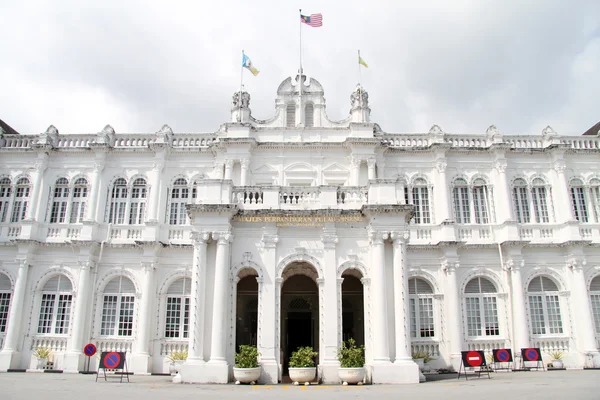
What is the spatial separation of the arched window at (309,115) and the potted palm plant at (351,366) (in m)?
12.8

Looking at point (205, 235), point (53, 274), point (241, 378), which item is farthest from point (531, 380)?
point (53, 274)

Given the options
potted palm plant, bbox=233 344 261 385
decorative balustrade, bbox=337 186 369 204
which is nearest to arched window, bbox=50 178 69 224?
potted palm plant, bbox=233 344 261 385

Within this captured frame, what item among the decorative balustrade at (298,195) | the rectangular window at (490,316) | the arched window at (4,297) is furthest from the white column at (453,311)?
the arched window at (4,297)

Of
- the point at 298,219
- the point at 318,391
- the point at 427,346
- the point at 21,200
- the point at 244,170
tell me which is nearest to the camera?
the point at 318,391

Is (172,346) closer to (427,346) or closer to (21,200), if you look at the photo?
(21,200)

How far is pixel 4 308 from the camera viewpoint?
75.3ft

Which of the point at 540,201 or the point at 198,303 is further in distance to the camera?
the point at 540,201

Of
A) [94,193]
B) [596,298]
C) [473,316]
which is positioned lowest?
[473,316]

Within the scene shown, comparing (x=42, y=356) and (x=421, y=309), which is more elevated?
(x=421, y=309)

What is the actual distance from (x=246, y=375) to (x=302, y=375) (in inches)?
71.2

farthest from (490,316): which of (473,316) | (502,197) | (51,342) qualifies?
(51,342)

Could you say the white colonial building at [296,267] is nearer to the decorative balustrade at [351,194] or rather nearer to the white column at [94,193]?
the white column at [94,193]

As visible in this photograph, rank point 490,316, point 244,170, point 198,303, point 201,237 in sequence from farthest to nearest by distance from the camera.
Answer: point 244,170, point 490,316, point 201,237, point 198,303

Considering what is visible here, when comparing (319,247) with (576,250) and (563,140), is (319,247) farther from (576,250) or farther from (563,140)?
(563,140)
